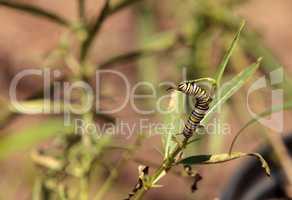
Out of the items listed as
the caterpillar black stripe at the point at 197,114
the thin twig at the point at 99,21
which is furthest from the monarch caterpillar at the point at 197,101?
the thin twig at the point at 99,21

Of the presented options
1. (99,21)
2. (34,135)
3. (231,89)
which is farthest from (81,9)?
(231,89)

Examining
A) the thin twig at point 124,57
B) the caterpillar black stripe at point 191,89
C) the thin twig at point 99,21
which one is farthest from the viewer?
the thin twig at point 124,57

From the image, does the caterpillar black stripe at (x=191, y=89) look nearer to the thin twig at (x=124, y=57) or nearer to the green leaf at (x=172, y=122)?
the green leaf at (x=172, y=122)

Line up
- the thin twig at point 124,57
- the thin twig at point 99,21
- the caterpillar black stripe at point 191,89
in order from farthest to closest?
the thin twig at point 124,57 → the thin twig at point 99,21 → the caterpillar black stripe at point 191,89

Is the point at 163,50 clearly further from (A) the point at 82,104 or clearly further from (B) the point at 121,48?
(B) the point at 121,48

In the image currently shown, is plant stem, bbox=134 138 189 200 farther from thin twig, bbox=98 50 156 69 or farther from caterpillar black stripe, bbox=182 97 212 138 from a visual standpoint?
thin twig, bbox=98 50 156 69

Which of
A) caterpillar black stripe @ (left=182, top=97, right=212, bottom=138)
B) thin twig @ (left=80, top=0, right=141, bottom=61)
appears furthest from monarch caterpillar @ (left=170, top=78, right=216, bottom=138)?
thin twig @ (left=80, top=0, right=141, bottom=61)

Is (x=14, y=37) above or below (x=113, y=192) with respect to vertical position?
above

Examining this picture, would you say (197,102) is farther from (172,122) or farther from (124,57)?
(124,57)

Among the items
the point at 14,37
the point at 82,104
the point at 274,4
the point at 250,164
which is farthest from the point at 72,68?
the point at 274,4
